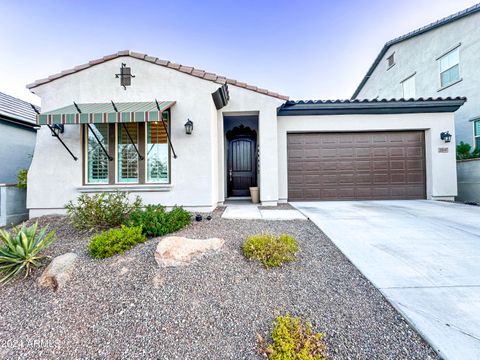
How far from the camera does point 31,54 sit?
9.75m

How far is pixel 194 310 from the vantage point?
2.21m

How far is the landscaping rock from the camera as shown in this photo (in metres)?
2.73

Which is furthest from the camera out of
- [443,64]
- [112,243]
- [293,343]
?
[443,64]

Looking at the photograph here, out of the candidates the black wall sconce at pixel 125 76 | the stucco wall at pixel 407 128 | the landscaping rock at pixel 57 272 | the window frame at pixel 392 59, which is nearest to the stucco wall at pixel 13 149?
the black wall sconce at pixel 125 76

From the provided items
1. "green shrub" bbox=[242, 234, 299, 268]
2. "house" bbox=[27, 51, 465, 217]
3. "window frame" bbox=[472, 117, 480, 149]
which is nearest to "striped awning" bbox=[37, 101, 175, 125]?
"house" bbox=[27, 51, 465, 217]

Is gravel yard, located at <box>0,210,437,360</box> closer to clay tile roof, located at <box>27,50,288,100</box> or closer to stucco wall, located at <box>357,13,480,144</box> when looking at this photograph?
clay tile roof, located at <box>27,50,288,100</box>

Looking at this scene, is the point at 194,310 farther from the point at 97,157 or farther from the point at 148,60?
the point at 148,60

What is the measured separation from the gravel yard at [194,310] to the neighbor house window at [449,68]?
13111 mm

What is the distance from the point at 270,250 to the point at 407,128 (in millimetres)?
8301

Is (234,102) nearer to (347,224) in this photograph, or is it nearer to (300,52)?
(347,224)

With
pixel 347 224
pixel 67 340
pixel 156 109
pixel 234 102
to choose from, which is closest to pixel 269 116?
pixel 234 102

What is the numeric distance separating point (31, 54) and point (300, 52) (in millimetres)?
14138

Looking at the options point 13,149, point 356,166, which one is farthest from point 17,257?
point 356,166

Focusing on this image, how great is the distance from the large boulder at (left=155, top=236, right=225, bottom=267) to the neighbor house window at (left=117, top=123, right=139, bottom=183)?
369 centimetres
